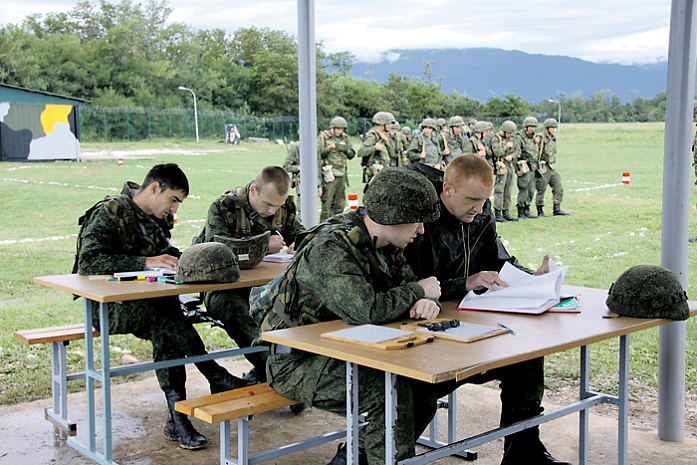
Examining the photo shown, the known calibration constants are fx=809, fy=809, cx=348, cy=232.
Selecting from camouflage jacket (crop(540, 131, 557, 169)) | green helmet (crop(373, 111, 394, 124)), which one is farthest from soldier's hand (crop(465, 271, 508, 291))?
camouflage jacket (crop(540, 131, 557, 169))

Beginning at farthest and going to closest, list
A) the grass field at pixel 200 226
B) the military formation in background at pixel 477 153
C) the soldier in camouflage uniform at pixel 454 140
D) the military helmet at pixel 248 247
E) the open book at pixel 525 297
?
the soldier in camouflage uniform at pixel 454 140 → the military formation in background at pixel 477 153 → the grass field at pixel 200 226 → the military helmet at pixel 248 247 → the open book at pixel 525 297

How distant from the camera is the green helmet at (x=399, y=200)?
3.06 metres

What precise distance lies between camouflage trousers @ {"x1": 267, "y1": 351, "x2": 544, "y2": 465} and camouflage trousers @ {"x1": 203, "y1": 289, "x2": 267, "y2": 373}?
1512 mm

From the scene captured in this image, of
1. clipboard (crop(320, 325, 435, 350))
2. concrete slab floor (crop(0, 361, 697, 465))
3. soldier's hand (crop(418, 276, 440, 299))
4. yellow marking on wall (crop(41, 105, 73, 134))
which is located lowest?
concrete slab floor (crop(0, 361, 697, 465))

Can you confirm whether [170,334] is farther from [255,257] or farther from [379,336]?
[379,336]

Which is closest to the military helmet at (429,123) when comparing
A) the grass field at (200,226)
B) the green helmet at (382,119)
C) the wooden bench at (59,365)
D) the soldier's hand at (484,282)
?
the green helmet at (382,119)

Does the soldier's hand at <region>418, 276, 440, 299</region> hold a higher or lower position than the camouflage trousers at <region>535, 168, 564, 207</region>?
higher

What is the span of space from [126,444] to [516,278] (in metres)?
2.30

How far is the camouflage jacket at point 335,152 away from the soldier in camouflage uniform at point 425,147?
7.28 feet

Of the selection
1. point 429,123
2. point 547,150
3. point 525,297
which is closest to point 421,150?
point 429,123

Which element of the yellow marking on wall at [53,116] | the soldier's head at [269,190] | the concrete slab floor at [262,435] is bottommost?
the concrete slab floor at [262,435]

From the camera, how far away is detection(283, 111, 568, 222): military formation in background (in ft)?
48.7

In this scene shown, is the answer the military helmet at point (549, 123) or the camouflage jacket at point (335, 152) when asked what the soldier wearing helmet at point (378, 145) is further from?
the military helmet at point (549, 123)

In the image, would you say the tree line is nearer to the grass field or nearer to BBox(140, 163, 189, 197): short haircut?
the grass field
